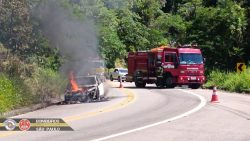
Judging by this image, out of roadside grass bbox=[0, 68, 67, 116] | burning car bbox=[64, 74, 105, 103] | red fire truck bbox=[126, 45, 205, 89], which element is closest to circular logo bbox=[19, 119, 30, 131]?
roadside grass bbox=[0, 68, 67, 116]

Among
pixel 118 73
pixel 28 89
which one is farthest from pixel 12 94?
pixel 118 73

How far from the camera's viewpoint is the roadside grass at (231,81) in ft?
101

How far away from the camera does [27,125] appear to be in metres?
13.0

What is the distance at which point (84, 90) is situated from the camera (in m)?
23.0

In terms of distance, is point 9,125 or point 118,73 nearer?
point 9,125

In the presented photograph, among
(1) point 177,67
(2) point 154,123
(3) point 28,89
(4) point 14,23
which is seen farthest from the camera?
(1) point 177,67

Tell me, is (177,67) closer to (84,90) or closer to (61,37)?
(61,37)

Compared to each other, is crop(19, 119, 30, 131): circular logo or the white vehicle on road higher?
the white vehicle on road

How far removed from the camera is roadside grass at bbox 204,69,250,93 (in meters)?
30.9

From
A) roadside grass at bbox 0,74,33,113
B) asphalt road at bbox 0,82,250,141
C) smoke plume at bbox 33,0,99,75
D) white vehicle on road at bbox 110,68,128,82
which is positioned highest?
smoke plume at bbox 33,0,99,75

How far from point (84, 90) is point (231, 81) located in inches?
511

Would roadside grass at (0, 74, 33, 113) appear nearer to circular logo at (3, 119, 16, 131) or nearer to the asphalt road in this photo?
the asphalt road

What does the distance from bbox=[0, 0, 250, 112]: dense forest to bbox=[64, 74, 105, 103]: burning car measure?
1.22 m

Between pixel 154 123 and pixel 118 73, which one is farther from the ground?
pixel 118 73
